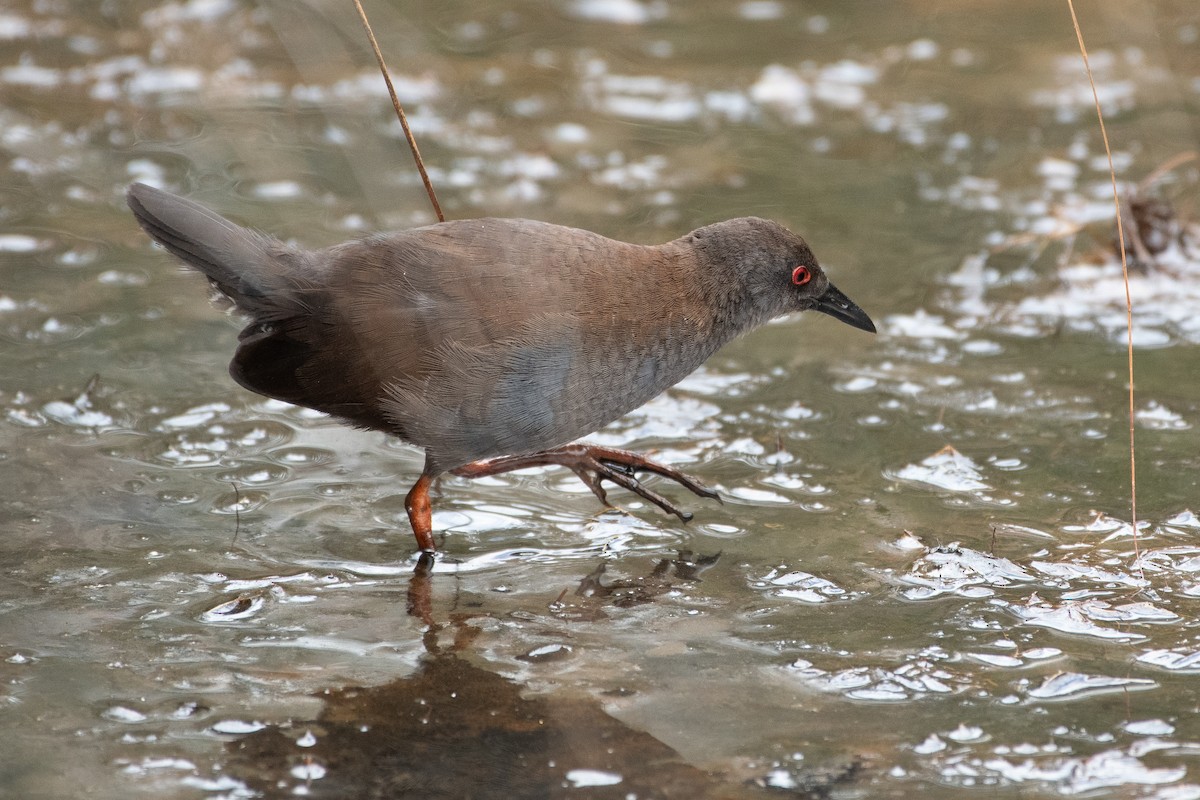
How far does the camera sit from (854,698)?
10.6ft

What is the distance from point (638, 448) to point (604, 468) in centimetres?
49

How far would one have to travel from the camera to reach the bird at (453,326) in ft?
12.6

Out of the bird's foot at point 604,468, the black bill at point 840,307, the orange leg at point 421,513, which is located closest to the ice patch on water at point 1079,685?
the bird's foot at point 604,468

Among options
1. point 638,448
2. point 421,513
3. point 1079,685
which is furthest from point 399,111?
point 1079,685

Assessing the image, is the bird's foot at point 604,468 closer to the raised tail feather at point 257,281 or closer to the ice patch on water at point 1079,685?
the raised tail feather at point 257,281

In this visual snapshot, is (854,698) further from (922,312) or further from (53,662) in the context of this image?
(922,312)

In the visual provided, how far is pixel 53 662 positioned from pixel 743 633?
1.76 meters

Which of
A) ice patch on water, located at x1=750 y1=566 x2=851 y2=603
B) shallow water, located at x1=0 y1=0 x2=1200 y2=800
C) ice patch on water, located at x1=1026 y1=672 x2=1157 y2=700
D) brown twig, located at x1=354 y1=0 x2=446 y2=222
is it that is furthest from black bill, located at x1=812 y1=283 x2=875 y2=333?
ice patch on water, located at x1=1026 y1=672 x2=1157 y2=700

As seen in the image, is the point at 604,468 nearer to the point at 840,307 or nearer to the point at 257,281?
the point at 840,307

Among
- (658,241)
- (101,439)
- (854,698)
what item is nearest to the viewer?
(854,698)

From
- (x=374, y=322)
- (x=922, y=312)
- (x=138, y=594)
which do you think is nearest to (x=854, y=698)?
(x=374, y=322)

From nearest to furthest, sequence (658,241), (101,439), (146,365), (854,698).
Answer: (854,698), (101,439), (146,365), (658,241)

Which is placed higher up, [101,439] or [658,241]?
[658,241]

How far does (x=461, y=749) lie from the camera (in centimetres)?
304
